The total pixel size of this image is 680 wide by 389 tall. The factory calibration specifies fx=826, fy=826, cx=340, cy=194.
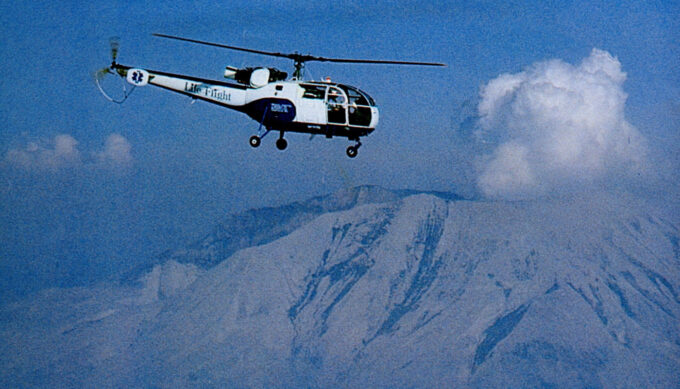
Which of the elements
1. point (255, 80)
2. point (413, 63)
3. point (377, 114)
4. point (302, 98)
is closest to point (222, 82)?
point (255, 80)

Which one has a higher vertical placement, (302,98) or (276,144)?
(302,98)

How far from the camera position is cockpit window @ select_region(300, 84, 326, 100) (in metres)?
51.9

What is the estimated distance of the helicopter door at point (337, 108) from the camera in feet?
169

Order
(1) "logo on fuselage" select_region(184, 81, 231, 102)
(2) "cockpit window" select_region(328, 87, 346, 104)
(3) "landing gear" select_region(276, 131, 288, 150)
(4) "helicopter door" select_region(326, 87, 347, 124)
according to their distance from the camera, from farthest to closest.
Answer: (1) "logo on fuselage" select_region(184, 81, 231, 102)
(2) "cockpit window" select_region(328, 87, 346, 104)
(4) "helicopter door" select_region(326, 87, 347, 124)
(3) "landing gear" select_region(276, 131, 288, 150)

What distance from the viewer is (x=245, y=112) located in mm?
53500

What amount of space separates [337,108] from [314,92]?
1837mm

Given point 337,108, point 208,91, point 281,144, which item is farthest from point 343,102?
point 208,91

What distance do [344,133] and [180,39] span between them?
11720 mm

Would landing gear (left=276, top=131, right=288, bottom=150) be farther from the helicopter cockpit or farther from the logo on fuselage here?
the logo on fuselage

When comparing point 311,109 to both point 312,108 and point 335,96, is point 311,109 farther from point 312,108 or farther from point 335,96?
point 335,96

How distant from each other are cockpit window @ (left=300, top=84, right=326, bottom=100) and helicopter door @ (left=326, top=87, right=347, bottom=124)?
21.4 inches

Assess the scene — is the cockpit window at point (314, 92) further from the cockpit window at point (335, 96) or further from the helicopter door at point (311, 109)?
the cockpit window at point (335, 96)

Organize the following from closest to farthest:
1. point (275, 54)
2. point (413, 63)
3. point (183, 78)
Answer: point (413, 63), point (275, 54), point (183, 78)

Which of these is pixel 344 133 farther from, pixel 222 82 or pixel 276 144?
pixel 222 82
